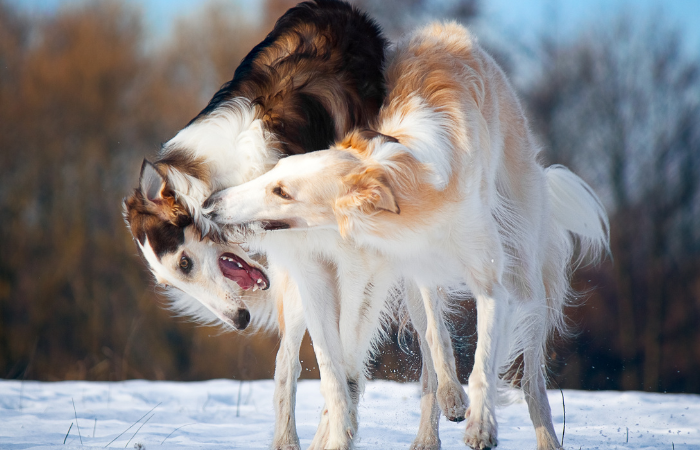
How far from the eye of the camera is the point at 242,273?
134 inches

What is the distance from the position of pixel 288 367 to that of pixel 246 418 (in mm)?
1393

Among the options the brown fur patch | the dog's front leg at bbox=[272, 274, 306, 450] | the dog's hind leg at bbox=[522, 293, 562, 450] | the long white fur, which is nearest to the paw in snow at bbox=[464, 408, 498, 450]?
the long white fur

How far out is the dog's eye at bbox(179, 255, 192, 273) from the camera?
3.20 m

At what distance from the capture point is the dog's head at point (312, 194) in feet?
9.12

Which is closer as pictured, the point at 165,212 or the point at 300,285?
the point at 165,212

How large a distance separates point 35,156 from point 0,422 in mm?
12272

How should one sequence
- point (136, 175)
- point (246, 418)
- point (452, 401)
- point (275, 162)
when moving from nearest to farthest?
point (275, 162)
point (452, 401)
point (246, 418)
point (136, 175)

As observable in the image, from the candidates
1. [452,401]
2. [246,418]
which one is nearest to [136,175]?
[246,418]

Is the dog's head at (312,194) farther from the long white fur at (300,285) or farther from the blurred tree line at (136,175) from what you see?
the blurred tree line at (136,175)

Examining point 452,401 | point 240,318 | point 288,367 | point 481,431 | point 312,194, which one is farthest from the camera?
point 288,367

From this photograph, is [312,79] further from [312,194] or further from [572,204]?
[572,204]

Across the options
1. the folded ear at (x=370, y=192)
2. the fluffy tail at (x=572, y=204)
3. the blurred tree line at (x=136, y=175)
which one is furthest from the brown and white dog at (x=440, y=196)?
the blurred tree line at (x=136, y=175)

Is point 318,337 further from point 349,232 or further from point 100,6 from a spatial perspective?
point 100,6

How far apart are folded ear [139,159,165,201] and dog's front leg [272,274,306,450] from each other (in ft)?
3.26
